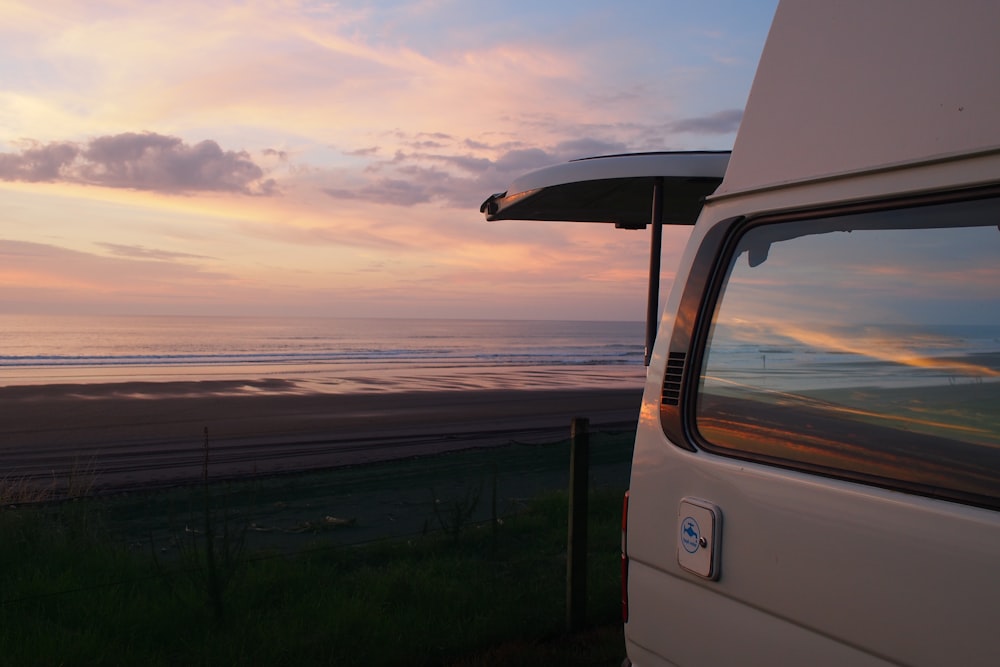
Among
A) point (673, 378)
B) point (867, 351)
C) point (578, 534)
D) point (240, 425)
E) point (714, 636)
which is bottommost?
point (240, 425)

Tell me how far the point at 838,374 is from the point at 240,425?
18087mm

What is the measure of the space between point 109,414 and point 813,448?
21248 millimetres

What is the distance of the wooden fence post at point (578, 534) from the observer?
205 inches

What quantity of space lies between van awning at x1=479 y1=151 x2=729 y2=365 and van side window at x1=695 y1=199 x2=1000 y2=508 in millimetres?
550

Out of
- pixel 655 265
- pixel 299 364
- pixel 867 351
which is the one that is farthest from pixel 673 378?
pixel 299 364

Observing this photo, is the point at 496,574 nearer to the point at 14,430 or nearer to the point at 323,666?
the point at 323,666

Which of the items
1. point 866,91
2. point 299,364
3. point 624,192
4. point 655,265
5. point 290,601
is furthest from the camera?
point 299,364

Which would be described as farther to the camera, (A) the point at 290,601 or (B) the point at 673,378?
(A) the point at 290,601

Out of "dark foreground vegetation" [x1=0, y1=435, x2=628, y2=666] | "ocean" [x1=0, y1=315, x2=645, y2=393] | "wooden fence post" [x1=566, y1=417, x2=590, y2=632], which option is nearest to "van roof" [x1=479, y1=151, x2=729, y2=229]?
"wooden fence post" [x1=566, y1=417, x2=590, y2=632]

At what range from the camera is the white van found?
5.89 feet

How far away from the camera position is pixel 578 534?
5.30 meters

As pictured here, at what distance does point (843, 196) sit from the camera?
6.91ft

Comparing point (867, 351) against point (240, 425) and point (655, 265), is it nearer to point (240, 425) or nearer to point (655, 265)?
point (655, 265)

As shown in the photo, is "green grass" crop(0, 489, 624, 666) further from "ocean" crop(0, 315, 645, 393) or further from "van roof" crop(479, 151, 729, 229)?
"ocean" crop(0, 315, 645, 393)
